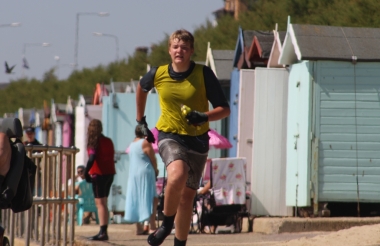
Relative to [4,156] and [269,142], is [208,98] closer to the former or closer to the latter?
[4,156]

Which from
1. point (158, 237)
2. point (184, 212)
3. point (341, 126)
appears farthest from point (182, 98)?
point (341, 126)

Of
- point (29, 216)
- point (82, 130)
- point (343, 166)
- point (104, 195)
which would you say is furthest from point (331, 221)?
point (82, 130)

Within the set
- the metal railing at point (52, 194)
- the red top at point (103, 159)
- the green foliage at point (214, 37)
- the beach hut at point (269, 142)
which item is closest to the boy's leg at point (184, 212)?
the metal railing at point (52, 194)

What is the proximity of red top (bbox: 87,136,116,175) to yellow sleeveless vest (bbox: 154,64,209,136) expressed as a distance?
5.15m

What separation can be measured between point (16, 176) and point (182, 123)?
141 cm

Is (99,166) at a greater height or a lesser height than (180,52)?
lesser

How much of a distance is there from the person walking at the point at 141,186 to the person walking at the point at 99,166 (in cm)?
71

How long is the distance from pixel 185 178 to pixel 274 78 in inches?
289

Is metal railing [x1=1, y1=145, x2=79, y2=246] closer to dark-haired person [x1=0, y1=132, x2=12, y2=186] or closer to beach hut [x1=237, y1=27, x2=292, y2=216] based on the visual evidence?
dark-haired person [x1=0, y1=132, x2=12, y2=186]

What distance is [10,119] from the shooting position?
26.0 ft

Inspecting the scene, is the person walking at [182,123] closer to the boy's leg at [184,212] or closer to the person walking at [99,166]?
the boy's leg at [184,212]

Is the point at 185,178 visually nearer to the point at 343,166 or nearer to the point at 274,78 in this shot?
the point at 343,166

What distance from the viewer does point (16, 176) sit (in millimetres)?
7691

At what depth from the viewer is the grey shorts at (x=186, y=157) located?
753 centimetres
